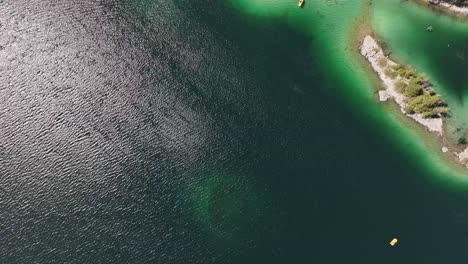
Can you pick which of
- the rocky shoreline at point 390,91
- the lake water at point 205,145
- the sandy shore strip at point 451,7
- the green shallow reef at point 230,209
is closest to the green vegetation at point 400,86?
the rocky shoreline at point 390,91

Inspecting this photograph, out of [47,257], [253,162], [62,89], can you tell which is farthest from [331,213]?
[62,89]

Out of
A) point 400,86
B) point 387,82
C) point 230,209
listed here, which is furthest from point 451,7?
point 230,209

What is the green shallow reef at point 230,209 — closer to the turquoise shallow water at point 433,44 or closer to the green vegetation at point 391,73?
the green vegetation at point 391,73

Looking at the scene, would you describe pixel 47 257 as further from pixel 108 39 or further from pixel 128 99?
pixel 108 39

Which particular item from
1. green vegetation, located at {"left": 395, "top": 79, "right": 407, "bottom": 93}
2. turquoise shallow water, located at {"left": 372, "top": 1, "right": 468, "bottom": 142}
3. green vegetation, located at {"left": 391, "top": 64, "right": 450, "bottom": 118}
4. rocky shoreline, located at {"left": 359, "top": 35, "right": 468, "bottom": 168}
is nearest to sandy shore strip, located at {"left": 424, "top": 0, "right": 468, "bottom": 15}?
turquoise shallow water, located at {"left": 372, "top": 1, "right": 468, "bottom": 142}

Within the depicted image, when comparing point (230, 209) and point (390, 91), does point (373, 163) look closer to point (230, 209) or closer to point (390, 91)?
point (390, 91)

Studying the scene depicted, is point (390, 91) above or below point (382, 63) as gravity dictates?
below
